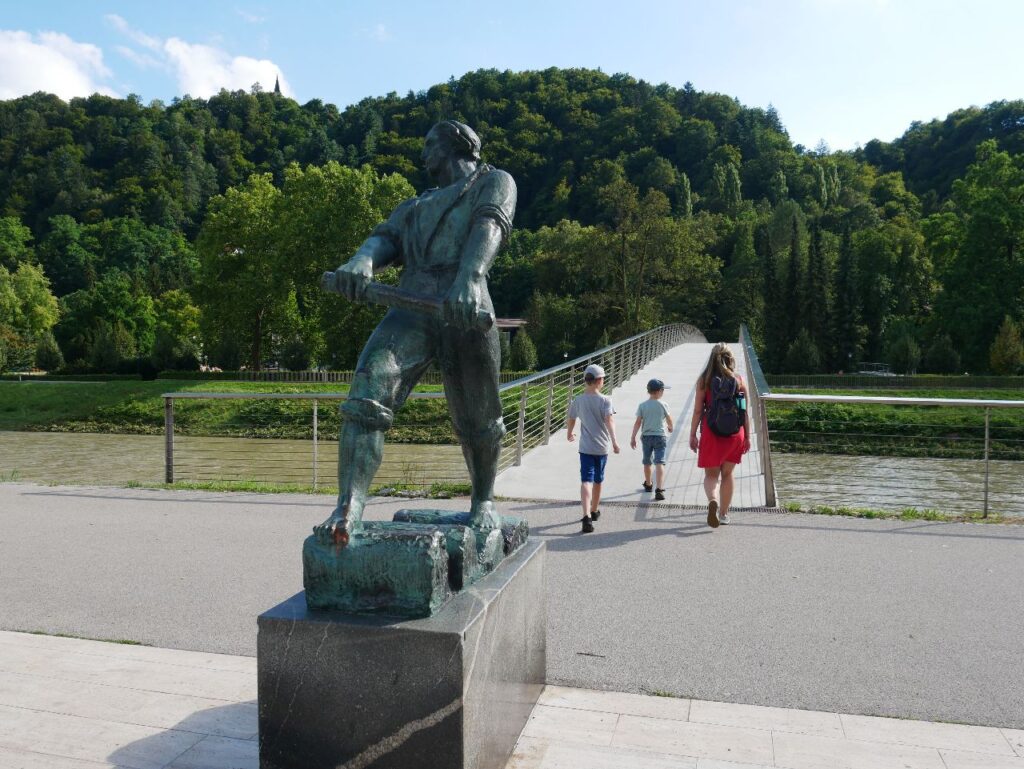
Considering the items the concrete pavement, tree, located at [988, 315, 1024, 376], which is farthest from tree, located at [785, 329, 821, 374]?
the concrete pavement

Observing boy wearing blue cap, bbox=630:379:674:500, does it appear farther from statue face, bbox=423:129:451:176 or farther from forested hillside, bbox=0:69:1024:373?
forested hillside, bbox=0:69:1024:373

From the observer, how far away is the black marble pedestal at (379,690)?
104 inches

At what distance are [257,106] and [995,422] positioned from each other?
120 metres

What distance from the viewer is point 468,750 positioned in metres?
2.64

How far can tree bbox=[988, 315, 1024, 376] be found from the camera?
40.0 metres

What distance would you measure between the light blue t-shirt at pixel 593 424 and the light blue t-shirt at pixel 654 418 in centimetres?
133

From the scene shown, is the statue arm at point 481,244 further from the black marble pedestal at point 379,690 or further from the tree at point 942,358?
the tree at point 942,358

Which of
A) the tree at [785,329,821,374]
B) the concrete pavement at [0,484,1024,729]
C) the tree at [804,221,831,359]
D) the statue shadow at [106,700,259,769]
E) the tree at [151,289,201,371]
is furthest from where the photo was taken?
the tree at [804,221,831,359]

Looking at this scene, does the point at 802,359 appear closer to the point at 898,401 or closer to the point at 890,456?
the point at 890,456

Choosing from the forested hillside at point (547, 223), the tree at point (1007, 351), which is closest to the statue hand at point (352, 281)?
the forested hillside at point (547, 223)

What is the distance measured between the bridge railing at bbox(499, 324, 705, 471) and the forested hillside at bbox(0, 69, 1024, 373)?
1385cm

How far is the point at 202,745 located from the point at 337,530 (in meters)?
0.99

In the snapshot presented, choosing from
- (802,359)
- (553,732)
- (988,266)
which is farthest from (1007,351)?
(553,732)

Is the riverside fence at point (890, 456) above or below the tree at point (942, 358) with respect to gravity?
below
